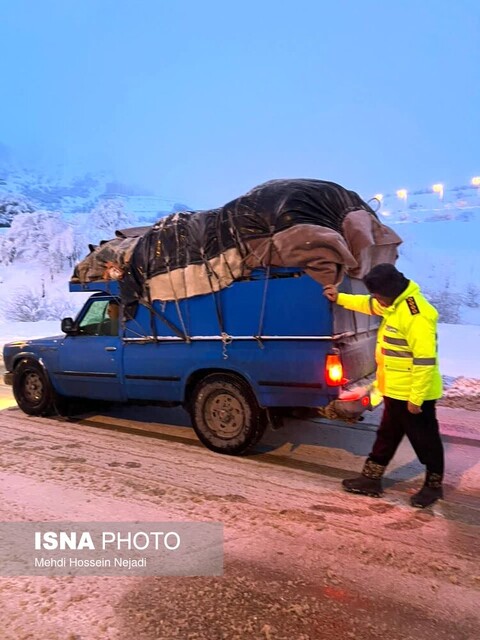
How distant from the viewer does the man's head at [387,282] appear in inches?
148

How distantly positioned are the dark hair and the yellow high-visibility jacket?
0.06m

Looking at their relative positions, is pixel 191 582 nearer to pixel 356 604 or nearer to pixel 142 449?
pixel 356 604

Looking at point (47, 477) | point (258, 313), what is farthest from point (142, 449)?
point (258, 313)

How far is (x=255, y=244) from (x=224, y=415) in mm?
1688

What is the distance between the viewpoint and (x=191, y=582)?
2.87 meters

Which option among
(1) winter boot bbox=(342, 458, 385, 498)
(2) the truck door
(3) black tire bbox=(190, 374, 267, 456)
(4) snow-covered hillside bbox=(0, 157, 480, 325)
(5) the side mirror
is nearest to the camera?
(1) winter boot bbox=(342, 458, 385, 498)

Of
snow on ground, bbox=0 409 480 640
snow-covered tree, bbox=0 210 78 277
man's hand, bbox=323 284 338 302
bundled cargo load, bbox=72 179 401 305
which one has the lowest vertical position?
snow on ground, bbox=0 409 480 640

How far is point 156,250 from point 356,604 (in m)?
3.89

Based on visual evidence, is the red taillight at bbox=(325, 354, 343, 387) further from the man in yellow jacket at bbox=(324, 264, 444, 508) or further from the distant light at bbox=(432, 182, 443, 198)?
the distant light at bbox=(432, 182, 443, 198)

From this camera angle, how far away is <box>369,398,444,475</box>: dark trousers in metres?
3.81

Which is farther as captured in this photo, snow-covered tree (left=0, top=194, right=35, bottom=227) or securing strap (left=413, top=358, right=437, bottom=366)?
snow-covered tree (left=0, top=194, right=35, bottom=227)

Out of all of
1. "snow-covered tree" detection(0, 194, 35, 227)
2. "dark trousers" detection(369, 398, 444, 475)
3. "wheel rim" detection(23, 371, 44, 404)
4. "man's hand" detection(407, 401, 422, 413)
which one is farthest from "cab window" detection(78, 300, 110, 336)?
"snow-covered tree" detection(0, 194, 35, 227)

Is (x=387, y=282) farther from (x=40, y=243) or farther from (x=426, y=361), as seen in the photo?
(x=40, y=243)

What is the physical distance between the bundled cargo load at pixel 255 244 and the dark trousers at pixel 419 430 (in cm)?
121
